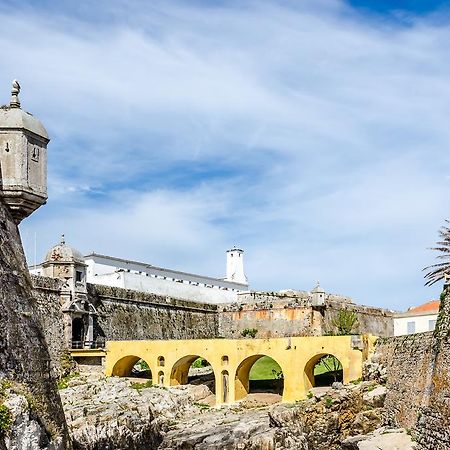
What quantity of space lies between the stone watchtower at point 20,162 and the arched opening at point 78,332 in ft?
67.1

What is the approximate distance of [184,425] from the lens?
31.4 metres

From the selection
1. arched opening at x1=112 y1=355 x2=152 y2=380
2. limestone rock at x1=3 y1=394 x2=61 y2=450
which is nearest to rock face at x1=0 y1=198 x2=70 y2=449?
limestone rock at x1=3 y1=394 x2=61 y2=450

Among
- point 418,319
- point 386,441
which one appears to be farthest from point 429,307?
point 386,441

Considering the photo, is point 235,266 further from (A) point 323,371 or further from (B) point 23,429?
(B) point 23,429

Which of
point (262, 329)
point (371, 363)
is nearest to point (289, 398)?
point (371, 363)

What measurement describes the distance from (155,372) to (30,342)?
913 inches

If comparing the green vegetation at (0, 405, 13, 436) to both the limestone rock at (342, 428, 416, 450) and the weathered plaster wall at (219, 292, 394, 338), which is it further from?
the weathered plaster wall at (219, 292, 394, 338)

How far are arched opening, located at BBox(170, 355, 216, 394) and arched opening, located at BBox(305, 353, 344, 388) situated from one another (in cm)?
502

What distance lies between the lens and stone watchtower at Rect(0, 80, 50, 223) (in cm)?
1738

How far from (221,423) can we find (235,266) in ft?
113

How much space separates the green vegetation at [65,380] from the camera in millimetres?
33541

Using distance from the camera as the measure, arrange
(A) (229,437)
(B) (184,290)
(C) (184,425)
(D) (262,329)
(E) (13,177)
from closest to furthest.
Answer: (E) (13,177), (A) (229,437), (C) (184,425), (D) (262,329), (B) (184,290)

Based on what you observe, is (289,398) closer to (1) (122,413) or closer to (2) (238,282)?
(1) (122,413)

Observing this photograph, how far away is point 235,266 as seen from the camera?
64812 millimetres
